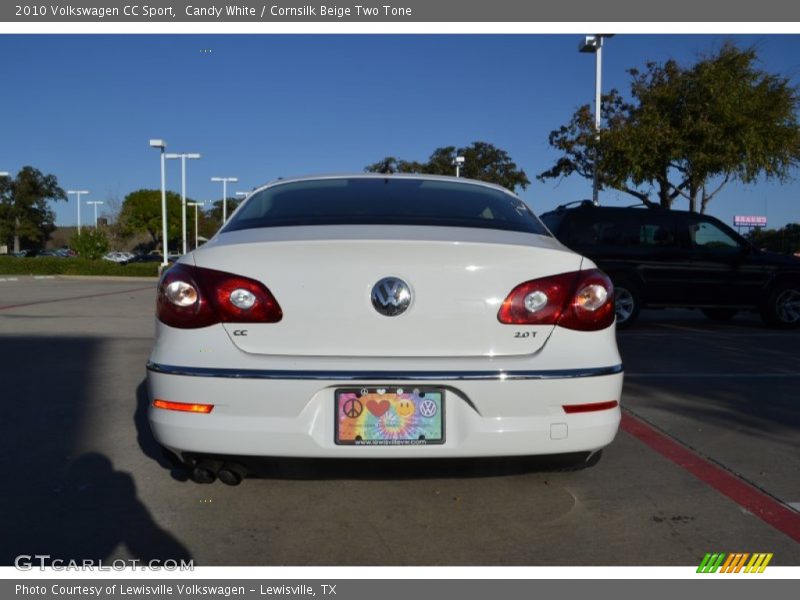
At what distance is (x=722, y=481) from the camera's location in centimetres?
400

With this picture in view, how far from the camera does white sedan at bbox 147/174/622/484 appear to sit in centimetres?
304

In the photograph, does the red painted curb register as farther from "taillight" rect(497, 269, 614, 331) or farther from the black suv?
the black suv

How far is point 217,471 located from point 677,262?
29.7 feet

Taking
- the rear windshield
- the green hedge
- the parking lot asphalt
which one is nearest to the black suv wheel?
the parking lot asphalt

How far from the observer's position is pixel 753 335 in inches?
414

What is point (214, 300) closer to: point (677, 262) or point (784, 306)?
point (677, 262)

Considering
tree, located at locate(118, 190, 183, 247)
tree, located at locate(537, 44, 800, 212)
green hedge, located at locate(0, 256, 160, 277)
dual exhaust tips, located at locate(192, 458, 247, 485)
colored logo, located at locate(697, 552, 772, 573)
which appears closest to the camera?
colored logo, located at locate(697, 552, 772, 573)

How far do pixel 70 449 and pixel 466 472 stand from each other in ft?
8.63

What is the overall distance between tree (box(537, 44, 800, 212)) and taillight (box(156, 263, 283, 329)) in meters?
16.3

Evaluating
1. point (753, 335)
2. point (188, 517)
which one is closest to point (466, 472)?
point (188, 517)

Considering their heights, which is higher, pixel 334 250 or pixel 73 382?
pixel 334 250

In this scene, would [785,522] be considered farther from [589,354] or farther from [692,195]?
[692,195]

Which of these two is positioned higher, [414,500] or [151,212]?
[151,212]

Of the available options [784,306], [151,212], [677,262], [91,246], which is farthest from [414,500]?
[151,212]
